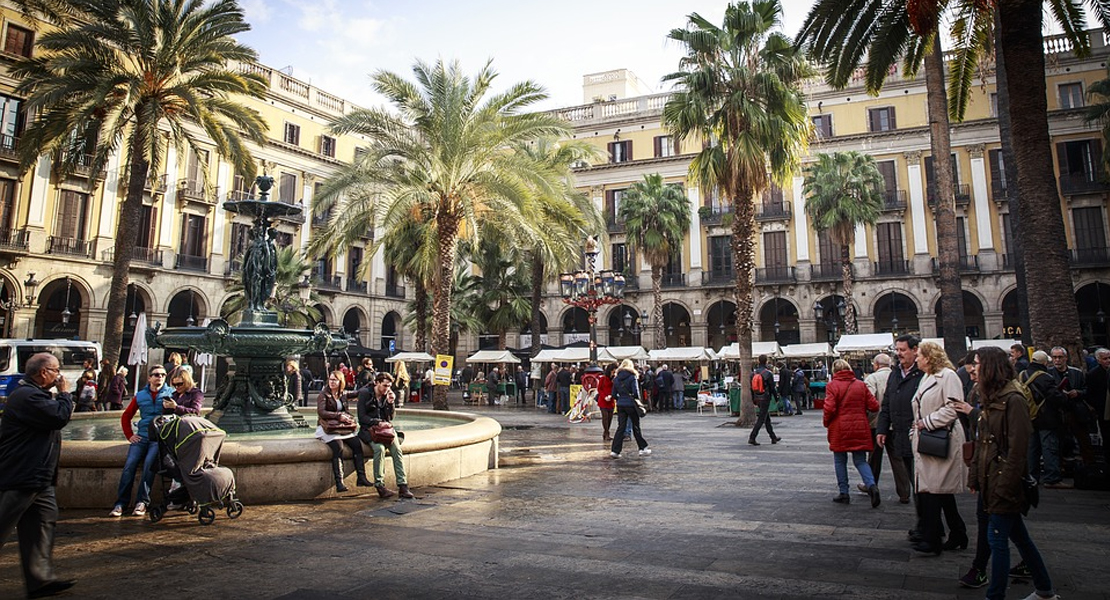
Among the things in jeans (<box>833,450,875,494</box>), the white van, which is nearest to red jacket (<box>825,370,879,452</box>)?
jeans (<box>833,450,875,494</box>)

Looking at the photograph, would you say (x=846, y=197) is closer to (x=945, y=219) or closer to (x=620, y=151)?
(x=620, y=151)

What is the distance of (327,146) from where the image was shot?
38156 millimetres

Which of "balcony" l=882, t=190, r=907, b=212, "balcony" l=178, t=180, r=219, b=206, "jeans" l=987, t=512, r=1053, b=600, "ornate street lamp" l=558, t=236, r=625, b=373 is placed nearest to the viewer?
"jeans" l=987, t=512, r=1053, b=600

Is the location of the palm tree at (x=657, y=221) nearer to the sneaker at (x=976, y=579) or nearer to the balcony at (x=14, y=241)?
the balcony at (x=14, y=241)

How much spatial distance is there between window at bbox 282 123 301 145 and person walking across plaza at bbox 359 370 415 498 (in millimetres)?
32649

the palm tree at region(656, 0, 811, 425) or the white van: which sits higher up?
the palm tree at region(656, 0, 811, 425)

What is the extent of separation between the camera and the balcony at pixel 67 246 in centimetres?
2664

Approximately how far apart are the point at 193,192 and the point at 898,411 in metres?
33.9

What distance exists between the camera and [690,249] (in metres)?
38.5

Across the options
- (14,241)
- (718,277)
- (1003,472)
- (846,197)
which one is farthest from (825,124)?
(14,241)

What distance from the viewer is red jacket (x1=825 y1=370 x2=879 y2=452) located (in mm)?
6430

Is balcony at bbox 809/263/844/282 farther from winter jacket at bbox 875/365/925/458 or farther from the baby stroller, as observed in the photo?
the baby stroller

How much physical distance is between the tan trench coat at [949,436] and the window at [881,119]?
35.5 meters

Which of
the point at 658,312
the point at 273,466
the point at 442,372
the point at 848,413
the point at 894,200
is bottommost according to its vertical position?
the point at 273,466
